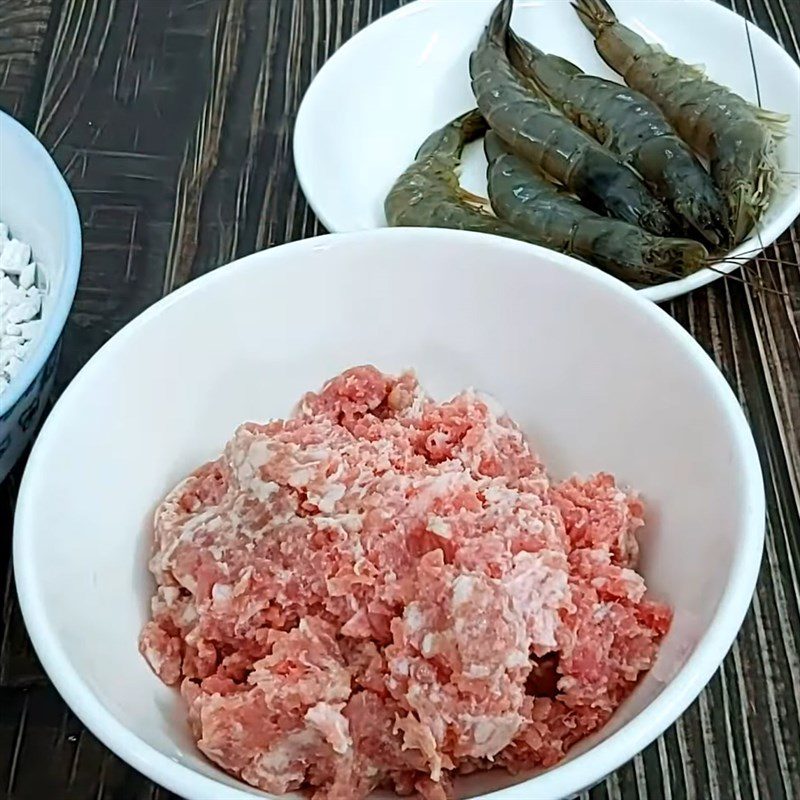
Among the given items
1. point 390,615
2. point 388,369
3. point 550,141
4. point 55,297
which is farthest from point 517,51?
point 390,615

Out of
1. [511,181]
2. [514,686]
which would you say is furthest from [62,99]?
[514,686]

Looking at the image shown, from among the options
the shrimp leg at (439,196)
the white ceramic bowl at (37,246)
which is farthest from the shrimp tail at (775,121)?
the white ceramic bowl at (37,246)

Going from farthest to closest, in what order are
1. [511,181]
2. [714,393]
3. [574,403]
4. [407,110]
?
[407,110], [511,181], [574,403], [714,393]

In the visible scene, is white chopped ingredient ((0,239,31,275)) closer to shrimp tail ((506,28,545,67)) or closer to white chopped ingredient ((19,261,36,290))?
white chopped ingredient ((19,261,36,290))

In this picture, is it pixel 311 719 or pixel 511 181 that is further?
pixel 511 181

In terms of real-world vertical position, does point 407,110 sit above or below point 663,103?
below

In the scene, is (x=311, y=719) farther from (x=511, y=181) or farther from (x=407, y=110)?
(x=407, y=110)

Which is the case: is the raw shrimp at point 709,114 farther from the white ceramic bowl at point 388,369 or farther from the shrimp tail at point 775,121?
the white ceramic bowl at point 388,369

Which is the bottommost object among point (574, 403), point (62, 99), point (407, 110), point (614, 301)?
point (62, 99)

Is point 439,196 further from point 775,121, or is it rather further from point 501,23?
point 775,121
